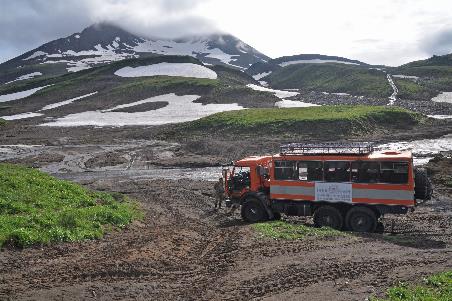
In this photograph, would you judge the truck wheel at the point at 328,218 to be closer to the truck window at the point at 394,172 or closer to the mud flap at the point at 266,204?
the mud flap at the point at 266,204

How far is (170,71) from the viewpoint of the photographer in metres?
147

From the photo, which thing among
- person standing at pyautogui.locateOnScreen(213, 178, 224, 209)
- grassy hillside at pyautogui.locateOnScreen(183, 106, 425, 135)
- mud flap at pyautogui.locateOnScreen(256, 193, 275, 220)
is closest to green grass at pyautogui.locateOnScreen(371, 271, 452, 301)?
mud flap at pyautogui.locateOnScreen(256, 193, 275, 220)

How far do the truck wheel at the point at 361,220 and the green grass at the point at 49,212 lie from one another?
10085 mm

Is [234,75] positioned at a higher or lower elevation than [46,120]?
higher

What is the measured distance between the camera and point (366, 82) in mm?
151125

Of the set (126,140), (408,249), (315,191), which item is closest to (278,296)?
(408,249)

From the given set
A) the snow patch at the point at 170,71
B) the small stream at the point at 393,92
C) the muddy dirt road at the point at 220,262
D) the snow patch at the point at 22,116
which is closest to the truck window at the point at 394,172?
the muddy dirt road at the point at 220,262

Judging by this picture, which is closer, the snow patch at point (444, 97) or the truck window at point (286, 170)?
the truck window at point (286, 170)

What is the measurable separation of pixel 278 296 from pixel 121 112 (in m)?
89.9

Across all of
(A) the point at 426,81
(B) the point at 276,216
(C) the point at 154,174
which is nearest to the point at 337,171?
(B) the point at 276,216

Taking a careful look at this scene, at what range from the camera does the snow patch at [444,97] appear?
10630cm

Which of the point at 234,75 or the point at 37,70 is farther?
the point at 37,70

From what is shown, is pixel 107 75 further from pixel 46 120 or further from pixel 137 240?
pixel 137 240

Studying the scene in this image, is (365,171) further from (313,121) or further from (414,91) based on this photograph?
(414,91)
